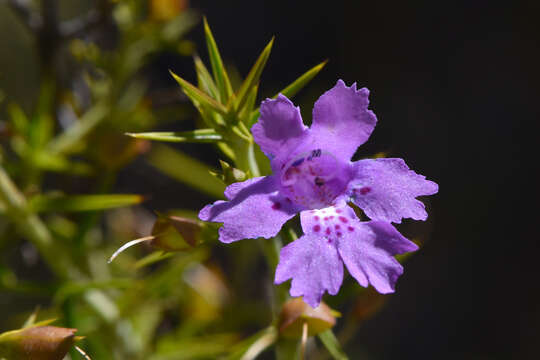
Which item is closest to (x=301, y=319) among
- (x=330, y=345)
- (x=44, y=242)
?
(x=330, y=345)

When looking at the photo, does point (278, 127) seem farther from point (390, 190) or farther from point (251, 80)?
point (390, 190)

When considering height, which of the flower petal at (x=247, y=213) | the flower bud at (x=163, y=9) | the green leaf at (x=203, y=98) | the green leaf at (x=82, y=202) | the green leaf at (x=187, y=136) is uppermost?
the flower bud at (x=163, y=9)

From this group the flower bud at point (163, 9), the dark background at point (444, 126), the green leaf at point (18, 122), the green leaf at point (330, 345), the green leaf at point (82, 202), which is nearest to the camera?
the green leaf at point (330, 345)

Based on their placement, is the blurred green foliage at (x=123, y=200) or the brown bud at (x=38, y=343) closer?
the brown bud at (x=38, y=343)

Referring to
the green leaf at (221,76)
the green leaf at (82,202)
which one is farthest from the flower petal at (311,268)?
the green leaf at (82,202)

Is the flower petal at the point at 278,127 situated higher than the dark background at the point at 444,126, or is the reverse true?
the flower petal at the point at 278,127

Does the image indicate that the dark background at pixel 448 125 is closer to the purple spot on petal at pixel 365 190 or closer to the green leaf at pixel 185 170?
the green leaf at pixel 185 170

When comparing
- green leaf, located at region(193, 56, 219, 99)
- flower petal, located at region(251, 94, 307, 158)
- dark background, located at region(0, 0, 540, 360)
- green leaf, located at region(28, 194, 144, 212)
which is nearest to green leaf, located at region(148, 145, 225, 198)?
green leaf, located at region(28, 194, 144, 212)

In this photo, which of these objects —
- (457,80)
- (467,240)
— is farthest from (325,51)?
(467,240)
